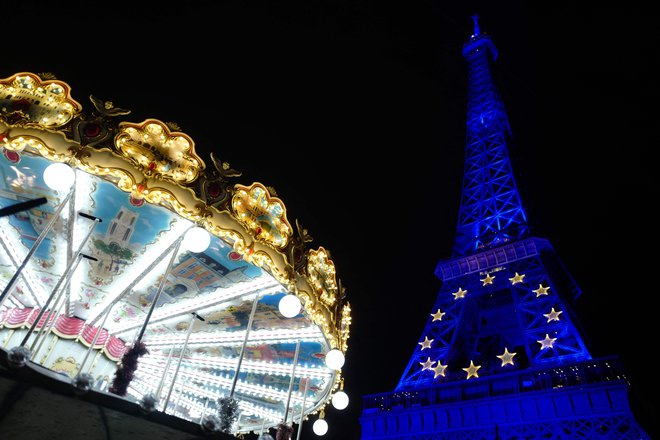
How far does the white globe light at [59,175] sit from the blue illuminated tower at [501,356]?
53.4 feet

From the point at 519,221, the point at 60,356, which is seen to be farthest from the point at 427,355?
the point at 60,356

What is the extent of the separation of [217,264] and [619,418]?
14.4m

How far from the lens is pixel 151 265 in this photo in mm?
7523

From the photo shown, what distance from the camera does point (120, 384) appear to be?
5.30m

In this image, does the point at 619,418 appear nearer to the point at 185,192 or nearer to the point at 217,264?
the point at 217,264

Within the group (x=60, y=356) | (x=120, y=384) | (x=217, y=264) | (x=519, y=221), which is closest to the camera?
(x=120, y=384)

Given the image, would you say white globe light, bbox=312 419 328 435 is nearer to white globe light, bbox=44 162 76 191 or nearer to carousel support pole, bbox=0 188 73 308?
carousel support pole, bbox=0 188 73 308

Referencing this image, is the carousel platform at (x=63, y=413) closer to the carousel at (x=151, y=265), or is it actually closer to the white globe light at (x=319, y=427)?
the carousel at (x=151, y=265)

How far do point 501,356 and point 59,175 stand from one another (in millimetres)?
18998

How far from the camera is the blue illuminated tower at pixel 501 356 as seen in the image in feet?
50.9

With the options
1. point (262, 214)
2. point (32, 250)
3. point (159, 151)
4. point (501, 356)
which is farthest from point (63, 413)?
point (501, 356)

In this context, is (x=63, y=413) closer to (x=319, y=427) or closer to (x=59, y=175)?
(x=59, y=175)

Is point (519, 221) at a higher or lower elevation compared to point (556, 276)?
higher

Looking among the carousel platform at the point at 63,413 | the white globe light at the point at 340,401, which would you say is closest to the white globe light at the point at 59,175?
the carousel platform at the point at 63,413
